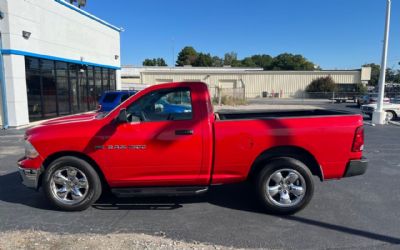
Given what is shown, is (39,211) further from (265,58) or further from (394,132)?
(265,58)

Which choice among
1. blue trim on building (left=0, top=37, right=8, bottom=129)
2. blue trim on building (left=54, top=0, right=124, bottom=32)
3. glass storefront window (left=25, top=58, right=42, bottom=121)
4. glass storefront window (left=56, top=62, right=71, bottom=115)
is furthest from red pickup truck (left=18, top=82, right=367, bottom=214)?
blue trim on building (left=54, top=0, right=124, bottom=32)

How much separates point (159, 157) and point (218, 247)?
149 centimetres

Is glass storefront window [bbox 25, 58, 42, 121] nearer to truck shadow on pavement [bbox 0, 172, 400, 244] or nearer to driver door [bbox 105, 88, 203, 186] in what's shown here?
truck shadow on pavement [bbox 0, 172, 400, 244]

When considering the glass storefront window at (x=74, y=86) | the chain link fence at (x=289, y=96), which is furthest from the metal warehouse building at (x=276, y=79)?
the glass storefront window at (x=74, y=86)

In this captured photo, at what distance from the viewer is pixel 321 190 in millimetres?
5488

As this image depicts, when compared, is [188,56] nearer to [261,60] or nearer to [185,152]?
[261,60]

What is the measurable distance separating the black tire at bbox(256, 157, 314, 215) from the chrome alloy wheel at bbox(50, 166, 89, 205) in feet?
8.37

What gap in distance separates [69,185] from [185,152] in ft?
5.89

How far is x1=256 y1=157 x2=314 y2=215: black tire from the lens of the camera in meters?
4.41

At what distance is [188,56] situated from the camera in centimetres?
10131

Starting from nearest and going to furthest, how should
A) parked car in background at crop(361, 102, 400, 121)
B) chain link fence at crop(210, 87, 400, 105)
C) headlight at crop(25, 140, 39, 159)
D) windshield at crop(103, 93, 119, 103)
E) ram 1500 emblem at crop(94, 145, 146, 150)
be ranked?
1. ram 1500 emblem at crop(94, 145, 146, 150)
2. headlight at crop(25, 140, 39, 159)
3. windshield at crop(103, 93, 119, 103)
4. parked car in background at crop(361, 102, 400, 121)
5. chain link fence at crop(210, 87, 400, 105)

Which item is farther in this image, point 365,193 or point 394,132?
point 394,132

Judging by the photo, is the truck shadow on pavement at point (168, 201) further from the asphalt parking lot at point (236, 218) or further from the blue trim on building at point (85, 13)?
the blue trim on building at point (85, 13)

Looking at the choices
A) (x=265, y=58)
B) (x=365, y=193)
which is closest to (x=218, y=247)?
(x=365, y=193)
